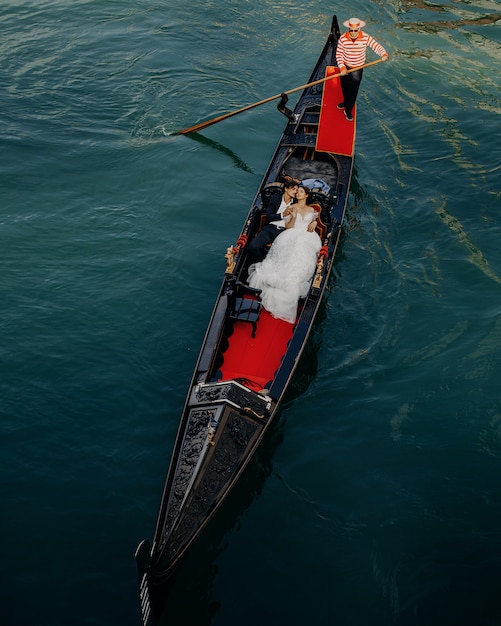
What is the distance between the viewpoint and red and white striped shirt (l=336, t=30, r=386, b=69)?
1052 centimetres

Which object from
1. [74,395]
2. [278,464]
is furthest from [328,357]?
[74,395]

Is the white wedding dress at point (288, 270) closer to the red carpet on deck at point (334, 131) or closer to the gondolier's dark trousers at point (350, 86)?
the red carpet on deck at point (334, 131)

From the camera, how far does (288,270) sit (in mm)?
8406

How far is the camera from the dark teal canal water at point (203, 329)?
6.27 m

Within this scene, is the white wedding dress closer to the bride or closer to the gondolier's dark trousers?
the bride

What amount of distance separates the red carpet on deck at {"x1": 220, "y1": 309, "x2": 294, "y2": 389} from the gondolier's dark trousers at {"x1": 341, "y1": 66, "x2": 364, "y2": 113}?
5.01 meters

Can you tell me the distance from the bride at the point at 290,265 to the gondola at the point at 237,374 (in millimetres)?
138

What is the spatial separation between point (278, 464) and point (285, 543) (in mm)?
988

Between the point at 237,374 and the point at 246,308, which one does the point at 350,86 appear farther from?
the point at 237,374

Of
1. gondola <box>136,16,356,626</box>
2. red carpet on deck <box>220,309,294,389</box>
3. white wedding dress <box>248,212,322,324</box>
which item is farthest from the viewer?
white wedding dress <box>248,212,322,324</box>

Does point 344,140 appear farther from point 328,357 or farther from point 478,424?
point 478,424

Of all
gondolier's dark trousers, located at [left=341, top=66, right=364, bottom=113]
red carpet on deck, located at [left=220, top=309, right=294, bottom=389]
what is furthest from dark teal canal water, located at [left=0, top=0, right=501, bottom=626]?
gondolier's dark trousers, located at [left=341, top=66, right=364, bottom=113]

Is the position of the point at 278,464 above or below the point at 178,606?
above

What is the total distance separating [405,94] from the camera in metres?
14.6
